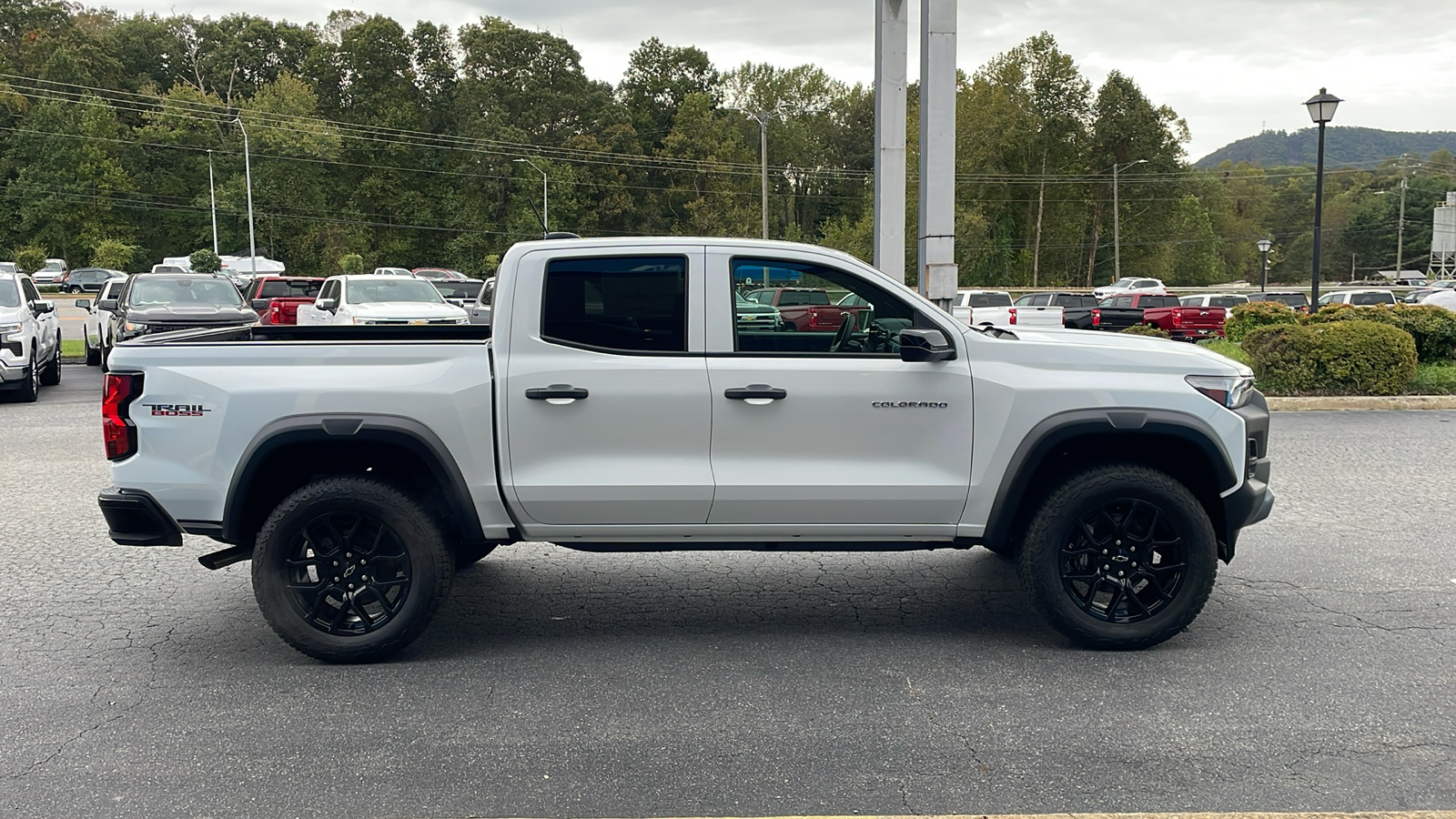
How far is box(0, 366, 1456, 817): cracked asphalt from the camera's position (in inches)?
147

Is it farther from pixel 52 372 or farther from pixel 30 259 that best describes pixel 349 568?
pixel 30 259

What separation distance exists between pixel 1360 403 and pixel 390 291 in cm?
1580

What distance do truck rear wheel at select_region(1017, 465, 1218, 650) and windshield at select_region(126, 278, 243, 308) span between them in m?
16.8

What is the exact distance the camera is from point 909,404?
4.99m

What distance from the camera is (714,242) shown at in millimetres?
5160

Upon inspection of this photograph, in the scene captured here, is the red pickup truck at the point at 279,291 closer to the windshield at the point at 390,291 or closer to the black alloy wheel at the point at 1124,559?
the windshield at the point at 390,291

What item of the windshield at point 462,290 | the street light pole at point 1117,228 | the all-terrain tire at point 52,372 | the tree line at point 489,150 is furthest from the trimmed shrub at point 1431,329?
the street light pole at point 1117,228

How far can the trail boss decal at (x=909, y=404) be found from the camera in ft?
16.4

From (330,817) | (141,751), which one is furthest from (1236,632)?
(141,751)

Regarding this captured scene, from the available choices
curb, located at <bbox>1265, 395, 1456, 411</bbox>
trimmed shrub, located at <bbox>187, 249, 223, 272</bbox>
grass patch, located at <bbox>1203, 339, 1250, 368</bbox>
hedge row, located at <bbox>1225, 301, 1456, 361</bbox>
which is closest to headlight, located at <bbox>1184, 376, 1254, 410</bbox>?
curb, located at <bbox>1265, 395, 1456, 411</bbox>

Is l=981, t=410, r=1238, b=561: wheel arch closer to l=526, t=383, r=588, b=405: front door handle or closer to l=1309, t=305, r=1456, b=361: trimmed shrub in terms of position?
l=526, t=383, r=588, b=405: front door handle

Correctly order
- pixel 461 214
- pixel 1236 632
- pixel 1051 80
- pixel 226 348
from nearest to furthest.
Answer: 1. pixel 226 348
2. pixel 1236 632
3. pixel 1051 80
4. pixel 461 214

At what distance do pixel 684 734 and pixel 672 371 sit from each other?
157 centimetres

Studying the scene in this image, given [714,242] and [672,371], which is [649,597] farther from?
[714,242]
